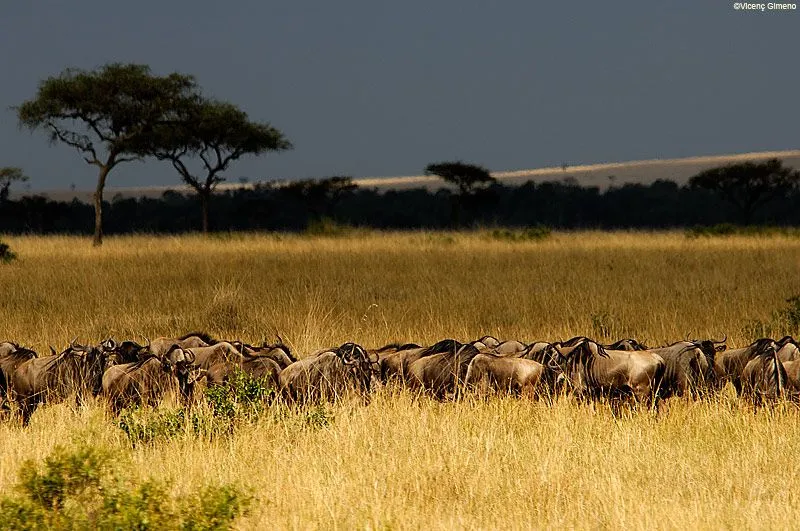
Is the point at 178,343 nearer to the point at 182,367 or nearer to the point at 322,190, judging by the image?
the point at 182,367

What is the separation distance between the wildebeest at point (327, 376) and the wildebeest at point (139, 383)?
694mm

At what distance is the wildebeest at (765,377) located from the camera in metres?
5.95

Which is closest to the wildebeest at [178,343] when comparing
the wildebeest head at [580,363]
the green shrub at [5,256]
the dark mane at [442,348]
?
the dark mane at [442,348]

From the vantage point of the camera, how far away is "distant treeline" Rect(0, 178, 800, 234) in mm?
56688

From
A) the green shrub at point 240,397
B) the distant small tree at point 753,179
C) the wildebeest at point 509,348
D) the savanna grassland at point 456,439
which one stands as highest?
the distant small tree at point 753,179

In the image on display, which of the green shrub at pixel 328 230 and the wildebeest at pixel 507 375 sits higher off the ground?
the green shrub at pixel 328 230

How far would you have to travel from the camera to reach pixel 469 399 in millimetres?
5984

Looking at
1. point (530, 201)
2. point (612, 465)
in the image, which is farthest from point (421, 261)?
point (530, 201)

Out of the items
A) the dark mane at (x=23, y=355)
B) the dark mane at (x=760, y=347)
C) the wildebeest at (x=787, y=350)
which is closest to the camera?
the dark mane at (x=760, y=347)

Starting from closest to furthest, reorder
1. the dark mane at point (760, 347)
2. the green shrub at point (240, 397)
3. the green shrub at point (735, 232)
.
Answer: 1. the green shrub at point (240, 397)
2. the dark mane at point (760, 347)
3. the green shrub at point (735, 232)

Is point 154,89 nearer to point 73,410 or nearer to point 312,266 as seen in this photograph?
point 312,266

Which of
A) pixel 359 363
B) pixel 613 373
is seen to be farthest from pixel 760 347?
pixel 359 363

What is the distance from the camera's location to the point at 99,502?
4508mm

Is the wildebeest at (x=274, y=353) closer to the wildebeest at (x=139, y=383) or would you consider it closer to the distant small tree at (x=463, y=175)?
the wildebeest at (x=139, y=383)
